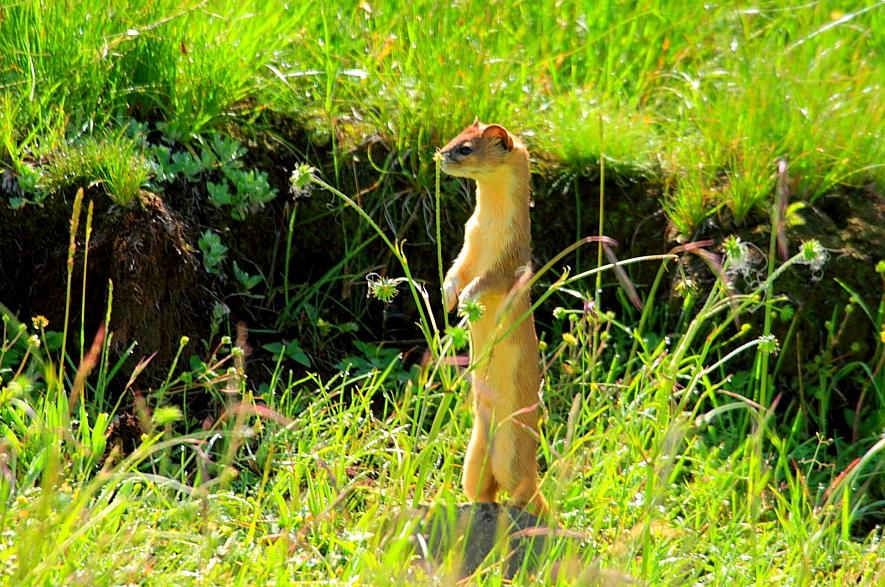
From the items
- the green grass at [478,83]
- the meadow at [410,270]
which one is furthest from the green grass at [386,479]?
the green grass at [478,83]

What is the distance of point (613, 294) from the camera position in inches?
175

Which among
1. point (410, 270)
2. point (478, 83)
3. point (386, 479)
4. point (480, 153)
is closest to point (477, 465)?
point (386, 479)

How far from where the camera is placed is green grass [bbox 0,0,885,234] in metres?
3.94

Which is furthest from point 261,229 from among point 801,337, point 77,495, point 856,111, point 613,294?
point 856,111

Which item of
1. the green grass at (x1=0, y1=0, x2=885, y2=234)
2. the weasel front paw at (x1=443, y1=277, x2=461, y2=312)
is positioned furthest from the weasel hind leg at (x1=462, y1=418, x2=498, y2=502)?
the green grass at (x1=0, y1=0, x2=885, y2=234)

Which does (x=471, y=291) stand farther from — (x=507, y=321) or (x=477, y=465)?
(x=477, y=465)

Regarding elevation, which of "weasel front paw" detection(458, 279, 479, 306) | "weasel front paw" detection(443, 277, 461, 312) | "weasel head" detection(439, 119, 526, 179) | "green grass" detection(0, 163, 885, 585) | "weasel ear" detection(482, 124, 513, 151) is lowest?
"green grass" detection(0, 163, 885, 585)

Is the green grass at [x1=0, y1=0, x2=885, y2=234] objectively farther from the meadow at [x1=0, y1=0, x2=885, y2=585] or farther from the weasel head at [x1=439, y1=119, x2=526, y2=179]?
the weasel head at [x1=439, y1=119, x2=526, y2=179]

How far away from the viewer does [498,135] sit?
316cm

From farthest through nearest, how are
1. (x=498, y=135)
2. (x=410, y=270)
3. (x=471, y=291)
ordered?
(x=410, y=270)
(x=498, y=135)
(x=471, y=291)

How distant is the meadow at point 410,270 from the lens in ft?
10.3

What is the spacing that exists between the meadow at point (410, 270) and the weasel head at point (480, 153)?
1.06 ft

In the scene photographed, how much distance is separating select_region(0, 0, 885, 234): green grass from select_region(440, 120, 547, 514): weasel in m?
0.61

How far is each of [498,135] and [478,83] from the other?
1237 millimetres
